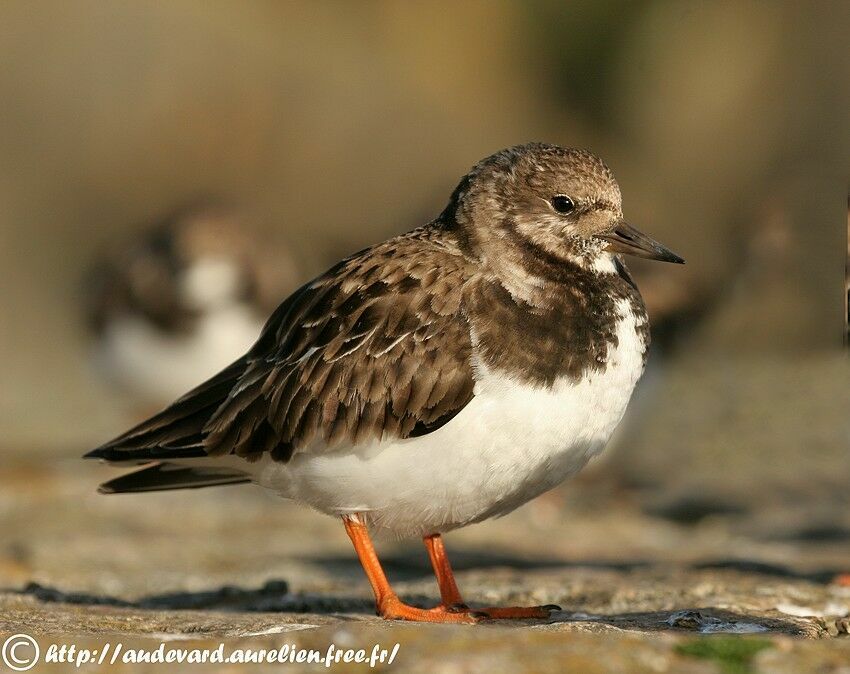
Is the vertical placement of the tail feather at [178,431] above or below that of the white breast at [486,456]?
above

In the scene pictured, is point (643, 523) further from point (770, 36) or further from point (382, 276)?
point (770, 36)

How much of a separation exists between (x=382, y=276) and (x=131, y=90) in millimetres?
15212

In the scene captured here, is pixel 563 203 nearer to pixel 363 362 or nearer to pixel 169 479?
pixel 363 362

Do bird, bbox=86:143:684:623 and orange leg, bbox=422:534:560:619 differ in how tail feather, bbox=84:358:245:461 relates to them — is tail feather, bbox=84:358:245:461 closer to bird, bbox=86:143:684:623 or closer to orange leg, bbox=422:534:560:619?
bird, bbox=86:143:684:623

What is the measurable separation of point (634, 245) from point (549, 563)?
2.66m

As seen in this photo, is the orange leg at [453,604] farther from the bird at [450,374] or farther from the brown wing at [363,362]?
the brown wing at [363,362]

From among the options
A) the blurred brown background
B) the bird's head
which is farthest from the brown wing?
the blurred brown background

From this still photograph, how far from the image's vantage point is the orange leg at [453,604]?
4703mm

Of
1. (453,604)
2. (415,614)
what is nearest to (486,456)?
(415,614)

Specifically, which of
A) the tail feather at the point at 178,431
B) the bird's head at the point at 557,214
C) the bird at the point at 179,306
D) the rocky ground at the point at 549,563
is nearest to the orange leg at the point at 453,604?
the rocky ground at the point at 549,563

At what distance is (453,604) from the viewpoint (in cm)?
489

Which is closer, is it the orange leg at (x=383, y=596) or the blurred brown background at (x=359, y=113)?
the orange leg at (x=383, y=596)

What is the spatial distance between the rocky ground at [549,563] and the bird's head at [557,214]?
1284mm

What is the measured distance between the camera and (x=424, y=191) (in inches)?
647
